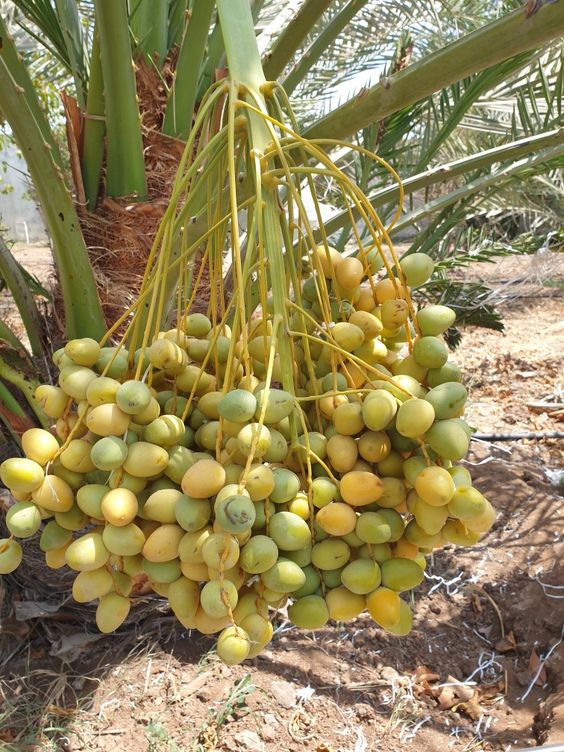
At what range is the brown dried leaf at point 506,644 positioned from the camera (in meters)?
2.30

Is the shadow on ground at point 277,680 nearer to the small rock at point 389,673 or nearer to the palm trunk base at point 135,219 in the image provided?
the small rock at point 389,673

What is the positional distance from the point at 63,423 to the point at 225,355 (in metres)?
0.22

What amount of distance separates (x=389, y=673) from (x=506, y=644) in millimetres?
460

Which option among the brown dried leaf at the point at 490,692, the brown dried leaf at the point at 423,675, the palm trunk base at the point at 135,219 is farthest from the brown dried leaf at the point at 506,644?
the palm trunk base at the point at 135,219

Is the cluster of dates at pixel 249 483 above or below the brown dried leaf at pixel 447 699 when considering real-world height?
above

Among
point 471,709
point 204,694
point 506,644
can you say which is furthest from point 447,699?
point 204,694

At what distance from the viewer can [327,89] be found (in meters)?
4.04

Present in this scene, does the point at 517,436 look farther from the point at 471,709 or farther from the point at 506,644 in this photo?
the point at 471,709

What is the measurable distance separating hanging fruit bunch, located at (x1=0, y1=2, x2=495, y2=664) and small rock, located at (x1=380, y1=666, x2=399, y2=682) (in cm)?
153

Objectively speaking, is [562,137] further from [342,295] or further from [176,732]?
[176,732]

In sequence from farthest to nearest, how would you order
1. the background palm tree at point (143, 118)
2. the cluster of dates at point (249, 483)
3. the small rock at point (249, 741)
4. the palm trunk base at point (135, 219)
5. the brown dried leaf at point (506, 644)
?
the brown dried leaf at point (506, 644) → the small rock at point (249, 741) → the palm trunk base at point (135, 219) → the background palm tree at point (143, 118) → the cluster of dates at point (249, 483)

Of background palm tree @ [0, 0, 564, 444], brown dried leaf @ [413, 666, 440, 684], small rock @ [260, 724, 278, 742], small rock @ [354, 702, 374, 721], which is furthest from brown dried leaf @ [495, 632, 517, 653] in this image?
background palm tree @ [0, 0, 564, 444]

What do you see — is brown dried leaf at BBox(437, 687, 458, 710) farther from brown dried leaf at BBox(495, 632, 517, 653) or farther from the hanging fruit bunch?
the hanging fruit bunch

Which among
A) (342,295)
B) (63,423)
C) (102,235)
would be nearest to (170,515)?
(63,423)
